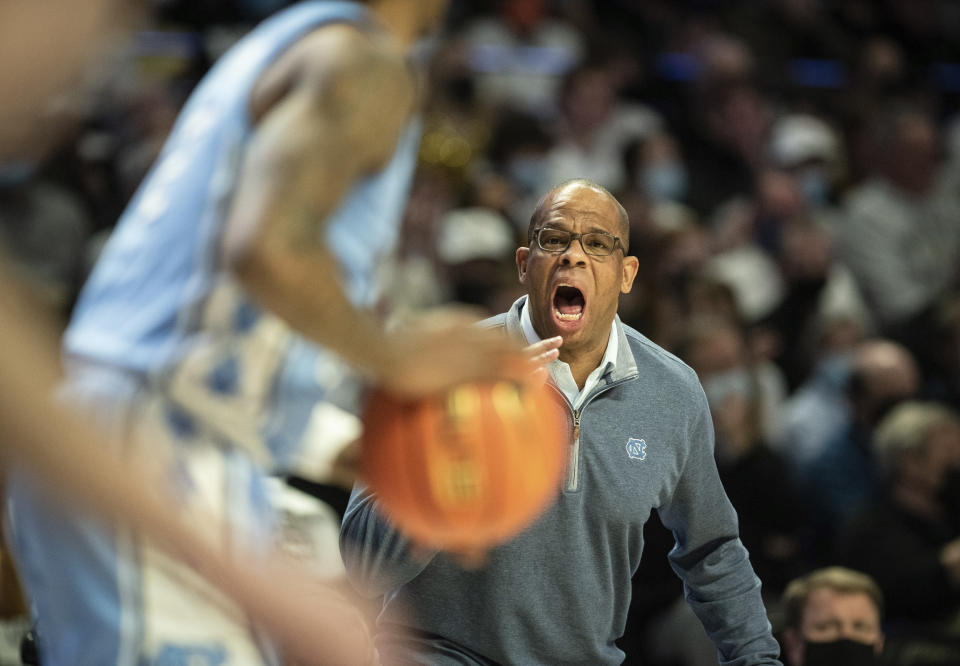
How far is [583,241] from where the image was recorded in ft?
11.0

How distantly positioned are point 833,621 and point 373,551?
1807 mm

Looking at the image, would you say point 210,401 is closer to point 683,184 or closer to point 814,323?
point 814,323

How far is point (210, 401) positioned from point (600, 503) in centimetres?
133

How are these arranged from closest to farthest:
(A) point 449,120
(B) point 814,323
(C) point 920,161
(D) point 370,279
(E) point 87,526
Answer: (E) point 87,526
(D) point 370,279
(B) point 814,323
(A) point 449,120
(C) point 920,161

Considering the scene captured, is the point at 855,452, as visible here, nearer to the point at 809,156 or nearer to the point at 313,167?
the point at 809,156

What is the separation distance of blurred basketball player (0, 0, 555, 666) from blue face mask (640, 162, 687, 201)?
585 centimetres

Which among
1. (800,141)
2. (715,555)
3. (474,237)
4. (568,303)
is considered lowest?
(800,141)

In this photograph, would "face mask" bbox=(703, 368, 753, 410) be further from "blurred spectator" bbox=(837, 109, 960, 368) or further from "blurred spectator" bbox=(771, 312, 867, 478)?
"blurred spectator" bbox=(837, 109, 960, 368)

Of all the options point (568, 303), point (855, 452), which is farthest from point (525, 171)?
point (568, 303)

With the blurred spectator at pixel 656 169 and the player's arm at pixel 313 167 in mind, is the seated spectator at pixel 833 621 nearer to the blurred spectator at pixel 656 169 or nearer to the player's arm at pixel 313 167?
the player's arm at pixel 313 167

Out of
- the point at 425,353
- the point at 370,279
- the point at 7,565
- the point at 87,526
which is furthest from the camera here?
the point at 7,565

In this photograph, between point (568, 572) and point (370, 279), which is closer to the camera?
point (370, 279)

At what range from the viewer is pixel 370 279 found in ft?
7.82

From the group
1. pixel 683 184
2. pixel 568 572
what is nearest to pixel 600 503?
pixel 568 572
